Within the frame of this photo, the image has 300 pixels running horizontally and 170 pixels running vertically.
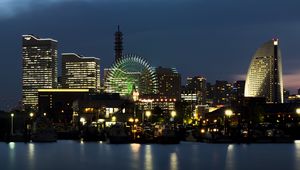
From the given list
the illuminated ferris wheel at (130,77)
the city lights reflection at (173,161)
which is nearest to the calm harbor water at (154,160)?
the city lights reflection at (173,161)

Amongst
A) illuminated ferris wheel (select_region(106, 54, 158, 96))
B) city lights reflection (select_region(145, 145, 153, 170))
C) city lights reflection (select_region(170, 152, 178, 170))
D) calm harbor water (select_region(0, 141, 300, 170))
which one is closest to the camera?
city lights reflection (select_region(170, 152, 178, 170))

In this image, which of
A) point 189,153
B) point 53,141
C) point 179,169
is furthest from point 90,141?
point 179,169

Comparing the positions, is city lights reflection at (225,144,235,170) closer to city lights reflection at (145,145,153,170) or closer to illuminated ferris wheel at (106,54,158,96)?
city lights reflection at (145,145,153,170)

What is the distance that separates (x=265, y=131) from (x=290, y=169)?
7390cm

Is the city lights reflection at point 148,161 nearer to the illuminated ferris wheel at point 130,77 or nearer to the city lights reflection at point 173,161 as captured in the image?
the city lights reflection at point 173,161

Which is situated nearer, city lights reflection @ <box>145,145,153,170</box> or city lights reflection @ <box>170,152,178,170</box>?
city lights reflection @ <box>170,152,178,170</box>

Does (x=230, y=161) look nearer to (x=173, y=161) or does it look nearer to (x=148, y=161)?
(x=173, y=161)

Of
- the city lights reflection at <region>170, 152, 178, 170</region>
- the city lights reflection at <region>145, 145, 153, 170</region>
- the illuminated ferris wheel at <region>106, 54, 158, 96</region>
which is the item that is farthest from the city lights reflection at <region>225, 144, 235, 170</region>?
the illuminated ferris wheel at <region>106, 54, 158, 96</region>

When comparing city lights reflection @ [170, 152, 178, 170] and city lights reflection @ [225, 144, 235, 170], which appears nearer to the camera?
city lights reflection @ [170, 152, 178, 170]

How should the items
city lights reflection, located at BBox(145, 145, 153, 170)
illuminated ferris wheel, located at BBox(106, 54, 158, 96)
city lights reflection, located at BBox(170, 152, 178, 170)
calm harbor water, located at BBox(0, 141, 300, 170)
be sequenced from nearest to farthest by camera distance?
city lights reflection, located at BBox(170, 152, 178, 170)
city lights reflection, located at BBox(145, 145, 153, 170)
calm harbor water, located at BBox(0, 141, 300, 170)
illuminated ferris wheel, located at BBox(106, 54, 158, 96)

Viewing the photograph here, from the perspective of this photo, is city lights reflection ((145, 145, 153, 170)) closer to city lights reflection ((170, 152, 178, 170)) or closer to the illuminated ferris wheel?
city lights reflection ((170, 152, 178, 170))

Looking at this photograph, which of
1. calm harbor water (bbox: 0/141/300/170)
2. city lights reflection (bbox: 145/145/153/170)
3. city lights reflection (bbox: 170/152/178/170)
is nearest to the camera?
city lights reflection (bbox: 170/152/178/170)

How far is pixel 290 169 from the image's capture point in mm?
76625

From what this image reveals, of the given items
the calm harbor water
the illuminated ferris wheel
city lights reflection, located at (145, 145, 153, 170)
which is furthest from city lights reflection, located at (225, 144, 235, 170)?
the illuminated ferris wheel
